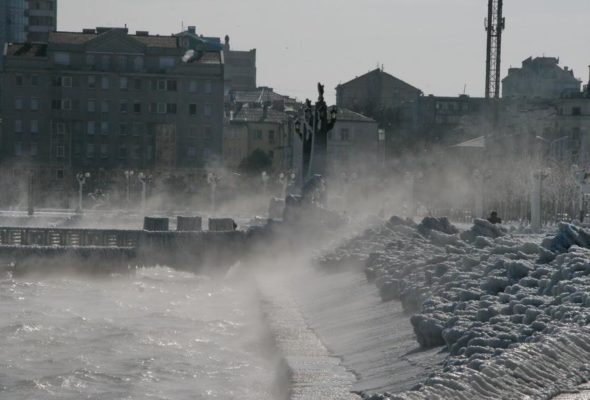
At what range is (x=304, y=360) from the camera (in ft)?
74.3

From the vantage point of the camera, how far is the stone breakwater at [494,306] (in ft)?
43.4

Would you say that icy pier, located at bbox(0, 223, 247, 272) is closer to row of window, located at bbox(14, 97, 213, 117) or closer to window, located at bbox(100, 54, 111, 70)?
row of window, located at bbox(14, 97, 213, 117)

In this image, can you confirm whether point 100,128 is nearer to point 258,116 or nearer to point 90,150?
point 90,150

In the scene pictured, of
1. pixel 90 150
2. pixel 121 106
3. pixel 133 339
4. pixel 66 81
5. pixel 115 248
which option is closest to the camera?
pixel 133 339

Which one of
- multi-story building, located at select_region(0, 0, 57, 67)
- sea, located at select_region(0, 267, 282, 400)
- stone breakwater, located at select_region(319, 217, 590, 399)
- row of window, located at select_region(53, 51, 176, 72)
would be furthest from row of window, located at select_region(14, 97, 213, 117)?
stone breakwater, located at select_region(319, 217, 590, 399)

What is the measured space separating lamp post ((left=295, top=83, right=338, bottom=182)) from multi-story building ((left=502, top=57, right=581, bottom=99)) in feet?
215

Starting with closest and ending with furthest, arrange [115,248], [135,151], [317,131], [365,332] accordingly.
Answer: [365,332] → [115,248] → [317,131] → [135,151]

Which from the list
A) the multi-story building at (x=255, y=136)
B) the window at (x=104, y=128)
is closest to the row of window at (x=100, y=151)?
the window at (x=104, y=128)

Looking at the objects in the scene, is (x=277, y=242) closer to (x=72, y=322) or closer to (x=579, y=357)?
(x=72, y=322)

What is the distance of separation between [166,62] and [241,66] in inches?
2183

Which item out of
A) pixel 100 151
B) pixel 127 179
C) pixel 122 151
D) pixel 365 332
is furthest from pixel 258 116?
pixel 365 332

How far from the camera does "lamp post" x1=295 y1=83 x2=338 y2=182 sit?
5432 centimetres

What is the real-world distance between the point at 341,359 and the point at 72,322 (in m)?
15.3

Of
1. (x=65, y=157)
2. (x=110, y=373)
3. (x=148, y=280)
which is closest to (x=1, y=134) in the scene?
(x=65, y=157)
